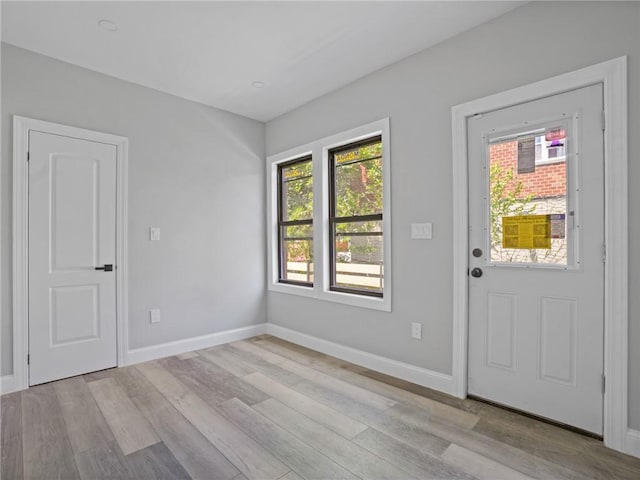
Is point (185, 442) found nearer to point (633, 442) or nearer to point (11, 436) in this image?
point (11, 436)

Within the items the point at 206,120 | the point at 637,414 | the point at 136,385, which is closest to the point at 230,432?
the point at 136,385

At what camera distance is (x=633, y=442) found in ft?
5.99

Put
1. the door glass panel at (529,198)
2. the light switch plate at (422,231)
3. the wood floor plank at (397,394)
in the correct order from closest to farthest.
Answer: the door glass panel at (529,198) < the wood floor plank at (397,394) < the light switch plate at (422,231)

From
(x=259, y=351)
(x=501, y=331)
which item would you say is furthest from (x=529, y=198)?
(x=259, y=351)

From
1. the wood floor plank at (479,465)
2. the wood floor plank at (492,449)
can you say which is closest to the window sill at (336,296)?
the wood floor plank at (492,449)

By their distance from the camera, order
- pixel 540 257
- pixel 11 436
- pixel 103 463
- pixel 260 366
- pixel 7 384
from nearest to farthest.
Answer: pixel 103 463
pixel 11 436
pixel 540 257
pixel 7 384
pixel 260 366

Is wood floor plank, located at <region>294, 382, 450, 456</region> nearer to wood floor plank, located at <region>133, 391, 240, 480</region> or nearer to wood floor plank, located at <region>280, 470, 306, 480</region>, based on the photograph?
wood floor plank, located at <region>280, 470, 306, 480</region>

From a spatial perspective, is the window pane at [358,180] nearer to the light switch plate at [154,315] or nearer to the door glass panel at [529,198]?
the door glass panel at [529,198]

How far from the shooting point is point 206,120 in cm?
381

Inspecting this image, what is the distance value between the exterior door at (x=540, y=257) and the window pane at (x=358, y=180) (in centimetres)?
94

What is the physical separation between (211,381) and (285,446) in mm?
1145

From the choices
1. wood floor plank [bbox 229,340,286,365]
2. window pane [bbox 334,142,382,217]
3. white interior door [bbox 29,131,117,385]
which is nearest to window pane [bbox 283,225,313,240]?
window pane [bbox 334,142,382,217]

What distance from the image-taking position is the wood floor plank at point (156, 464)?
1.71 meters

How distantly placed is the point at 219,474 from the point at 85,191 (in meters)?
2.56
